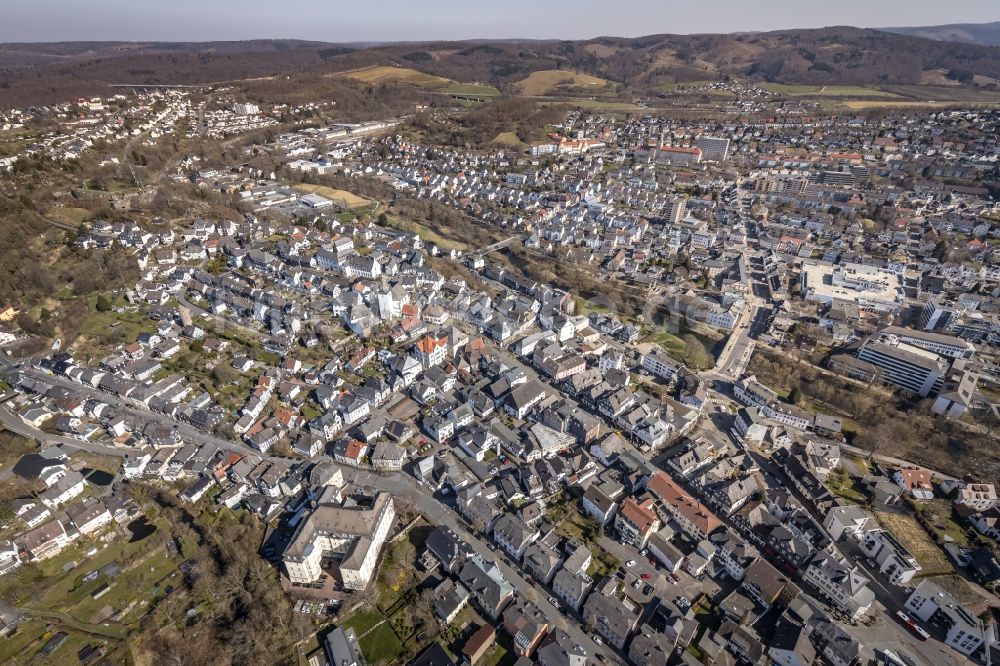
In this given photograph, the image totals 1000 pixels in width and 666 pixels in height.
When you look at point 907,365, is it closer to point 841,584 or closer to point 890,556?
point 890,556

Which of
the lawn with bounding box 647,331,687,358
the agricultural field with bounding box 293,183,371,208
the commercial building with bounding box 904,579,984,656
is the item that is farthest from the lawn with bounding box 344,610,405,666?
the agricultural field with bounding box 293,183,371,208

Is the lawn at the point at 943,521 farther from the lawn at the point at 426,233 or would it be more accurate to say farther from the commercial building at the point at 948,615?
the lawn at the point at 426,233

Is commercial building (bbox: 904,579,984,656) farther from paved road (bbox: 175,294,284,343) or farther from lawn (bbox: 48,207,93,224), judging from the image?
lawn (bbox: 48,207,93,224)

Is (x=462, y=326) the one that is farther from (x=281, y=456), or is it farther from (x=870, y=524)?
(x=870, y=524)

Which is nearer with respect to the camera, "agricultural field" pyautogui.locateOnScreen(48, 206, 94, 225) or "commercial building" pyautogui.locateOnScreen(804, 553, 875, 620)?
"commercial building" pyautogui.locateOnScreen(804, 553, 875, 620)

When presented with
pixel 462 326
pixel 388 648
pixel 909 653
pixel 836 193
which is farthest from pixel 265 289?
pixel 836 193

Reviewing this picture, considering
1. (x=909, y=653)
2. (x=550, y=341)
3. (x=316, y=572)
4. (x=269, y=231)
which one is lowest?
(x=909, y=653)

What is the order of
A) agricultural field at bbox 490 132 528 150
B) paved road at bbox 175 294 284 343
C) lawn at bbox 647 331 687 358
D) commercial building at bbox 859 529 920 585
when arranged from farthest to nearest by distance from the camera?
agricultural field at bbox 490 132 528 150 < lawn at bbox 647 331 687 358 < paved road at bbox 175 294 284 343 < commercial building at bbox 859 529 920 585
